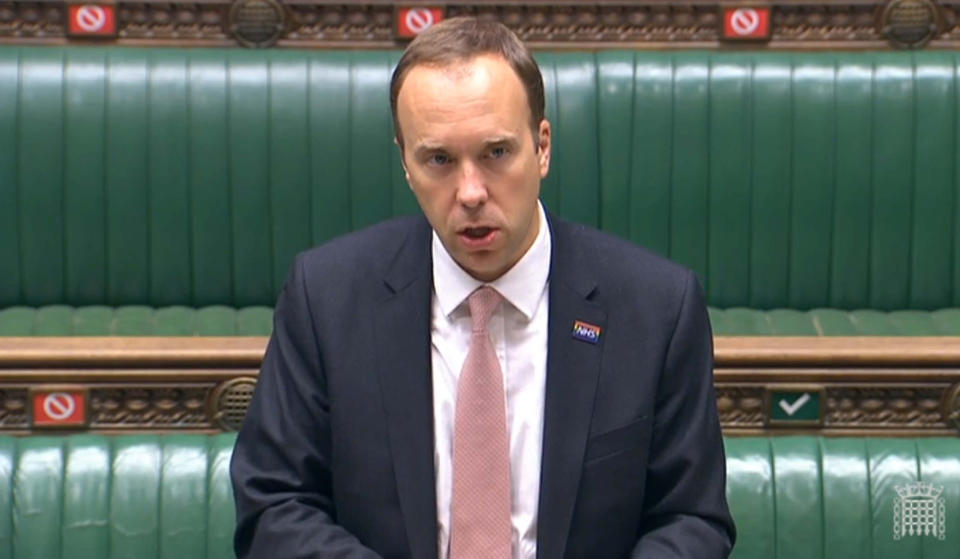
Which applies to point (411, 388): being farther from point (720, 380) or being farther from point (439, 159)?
point (720, 380)

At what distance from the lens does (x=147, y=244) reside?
1.82 meters

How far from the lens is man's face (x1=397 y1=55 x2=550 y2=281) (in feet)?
2.66

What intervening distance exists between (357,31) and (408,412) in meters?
1.06

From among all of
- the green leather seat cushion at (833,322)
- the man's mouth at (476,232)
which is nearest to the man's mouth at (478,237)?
the man's mouth at (476,232)

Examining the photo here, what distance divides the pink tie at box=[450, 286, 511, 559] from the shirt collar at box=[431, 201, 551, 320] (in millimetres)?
28

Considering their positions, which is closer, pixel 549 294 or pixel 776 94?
pixel 549 294

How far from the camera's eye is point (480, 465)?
0.86m

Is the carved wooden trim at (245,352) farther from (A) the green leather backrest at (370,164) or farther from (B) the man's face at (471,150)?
(B) the man's face at (471,150)

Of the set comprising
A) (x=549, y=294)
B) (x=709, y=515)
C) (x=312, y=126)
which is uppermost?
(x=312, y=126)

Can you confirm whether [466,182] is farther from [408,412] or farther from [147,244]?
[147,244]

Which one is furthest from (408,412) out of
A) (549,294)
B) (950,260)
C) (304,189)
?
(950,260)

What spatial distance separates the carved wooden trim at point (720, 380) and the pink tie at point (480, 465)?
23.2 inches

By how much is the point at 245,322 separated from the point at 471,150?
0.97 metres

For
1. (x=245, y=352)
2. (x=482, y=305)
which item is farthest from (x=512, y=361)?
(x=245, y=352)
